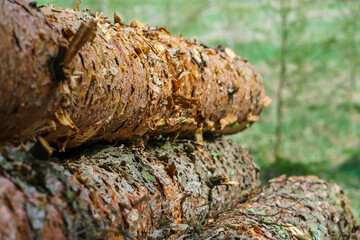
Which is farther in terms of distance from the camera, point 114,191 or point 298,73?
point 298,73

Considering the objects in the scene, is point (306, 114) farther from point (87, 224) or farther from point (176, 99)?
point (87, 224)

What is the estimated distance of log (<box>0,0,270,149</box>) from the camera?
74 centimetres

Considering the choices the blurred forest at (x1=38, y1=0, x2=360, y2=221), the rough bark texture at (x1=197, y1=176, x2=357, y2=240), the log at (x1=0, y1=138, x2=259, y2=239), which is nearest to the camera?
the log at (x1=0, y1=138, x2=259, y2=239)

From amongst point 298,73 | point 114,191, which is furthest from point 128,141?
point 298,73

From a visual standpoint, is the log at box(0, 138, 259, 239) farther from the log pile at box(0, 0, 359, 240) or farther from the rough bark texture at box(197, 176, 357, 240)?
the rough bark texture at box(197, 176, 357, 240)

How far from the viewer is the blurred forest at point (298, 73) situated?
495 centimetres

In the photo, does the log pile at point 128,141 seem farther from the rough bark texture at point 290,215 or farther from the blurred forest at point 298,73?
the blurred forest at point 298,73

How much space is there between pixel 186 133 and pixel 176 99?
1.21ft

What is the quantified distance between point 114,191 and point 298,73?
5.04 meters

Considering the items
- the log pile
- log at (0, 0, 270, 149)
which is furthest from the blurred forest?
log at (0, 0, 270, 149)

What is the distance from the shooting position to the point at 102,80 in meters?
0.99

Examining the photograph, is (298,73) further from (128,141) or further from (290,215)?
(128,141)

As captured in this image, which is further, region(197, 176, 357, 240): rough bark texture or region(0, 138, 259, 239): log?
region(197, 176, 357, 240): rough bark texture

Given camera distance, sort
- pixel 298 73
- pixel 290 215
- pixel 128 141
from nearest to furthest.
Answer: pixel 128 141
pixel 290 215
pixel 298 73
